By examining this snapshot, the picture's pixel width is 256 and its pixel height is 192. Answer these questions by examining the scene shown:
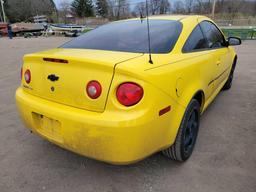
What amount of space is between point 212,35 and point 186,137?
5.63 feet

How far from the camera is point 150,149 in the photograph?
6.84 feet

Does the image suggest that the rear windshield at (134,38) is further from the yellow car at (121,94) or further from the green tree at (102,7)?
the green tree at (102,7)

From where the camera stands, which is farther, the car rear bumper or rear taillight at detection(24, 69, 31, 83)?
rear taillight at detection(24, 69, 31, 83)

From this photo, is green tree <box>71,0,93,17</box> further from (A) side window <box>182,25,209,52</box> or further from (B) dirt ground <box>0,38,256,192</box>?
(A) side window <box>182,25,209,52</box>

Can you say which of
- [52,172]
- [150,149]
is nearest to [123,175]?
[150,149]

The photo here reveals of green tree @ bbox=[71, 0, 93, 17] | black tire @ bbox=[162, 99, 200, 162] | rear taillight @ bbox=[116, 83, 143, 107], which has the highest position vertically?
green tree @ bbox=[71, 0, 93, 17]

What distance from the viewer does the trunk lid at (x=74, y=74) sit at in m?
1.95

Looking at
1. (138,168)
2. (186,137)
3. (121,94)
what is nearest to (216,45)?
(186,137)

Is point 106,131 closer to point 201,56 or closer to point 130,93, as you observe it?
point 130,93

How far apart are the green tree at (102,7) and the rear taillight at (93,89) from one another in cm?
6101

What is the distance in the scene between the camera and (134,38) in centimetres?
264

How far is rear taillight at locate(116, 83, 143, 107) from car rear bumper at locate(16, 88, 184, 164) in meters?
0.10

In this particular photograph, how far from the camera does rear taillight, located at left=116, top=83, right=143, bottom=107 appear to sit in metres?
1.88

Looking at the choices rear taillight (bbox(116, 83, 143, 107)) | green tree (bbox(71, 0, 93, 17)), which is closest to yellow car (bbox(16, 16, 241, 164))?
rear taillight (bbox(116, 83, 143, 107))
